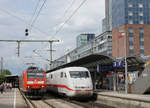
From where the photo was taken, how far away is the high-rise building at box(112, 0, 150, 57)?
8288 centimetres

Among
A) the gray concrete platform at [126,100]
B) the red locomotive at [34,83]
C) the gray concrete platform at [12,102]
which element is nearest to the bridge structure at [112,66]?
the gray concrete platform at [126,100]

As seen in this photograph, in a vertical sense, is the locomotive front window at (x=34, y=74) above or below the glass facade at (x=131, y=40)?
below

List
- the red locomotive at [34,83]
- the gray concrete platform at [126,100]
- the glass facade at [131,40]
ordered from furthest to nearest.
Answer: the glass facade at [131,40], the red locomotive at [34,83], the gray concrete platform at [126,100]

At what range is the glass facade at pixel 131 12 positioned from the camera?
86.8m

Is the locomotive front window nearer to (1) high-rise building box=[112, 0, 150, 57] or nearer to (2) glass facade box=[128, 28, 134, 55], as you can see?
(1) high-rise building box=[112, 0, 150, 57]

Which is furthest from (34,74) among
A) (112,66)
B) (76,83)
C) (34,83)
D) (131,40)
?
(131,40)

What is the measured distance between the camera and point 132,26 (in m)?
84.2

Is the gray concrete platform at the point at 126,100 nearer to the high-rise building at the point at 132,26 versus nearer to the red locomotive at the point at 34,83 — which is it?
the red locomotive at the point at 34,83

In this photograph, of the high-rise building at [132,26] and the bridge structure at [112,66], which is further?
the high-rise building at [132,26]

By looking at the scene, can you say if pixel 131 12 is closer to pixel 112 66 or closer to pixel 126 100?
pixel 112 66

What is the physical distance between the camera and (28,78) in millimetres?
25938

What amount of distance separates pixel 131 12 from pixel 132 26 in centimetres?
614

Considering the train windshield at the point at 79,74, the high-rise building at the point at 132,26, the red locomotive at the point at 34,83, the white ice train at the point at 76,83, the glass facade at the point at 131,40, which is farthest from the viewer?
the high-rise building at the point at 132,26

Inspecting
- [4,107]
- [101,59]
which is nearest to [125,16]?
[101,59]
